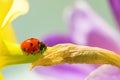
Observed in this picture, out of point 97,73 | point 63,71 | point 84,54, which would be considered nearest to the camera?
point 84,54

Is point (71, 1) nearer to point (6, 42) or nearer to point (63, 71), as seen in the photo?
point (63, 71)

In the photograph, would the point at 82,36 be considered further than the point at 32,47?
Yes

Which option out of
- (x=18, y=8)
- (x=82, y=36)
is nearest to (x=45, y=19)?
(x=82, y=36)

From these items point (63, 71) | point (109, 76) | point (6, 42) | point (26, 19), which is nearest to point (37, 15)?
point (26, 19)

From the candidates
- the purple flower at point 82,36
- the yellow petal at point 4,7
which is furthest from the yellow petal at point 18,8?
the purple flower at point 82,36

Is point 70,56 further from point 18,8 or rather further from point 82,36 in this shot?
point 82,36

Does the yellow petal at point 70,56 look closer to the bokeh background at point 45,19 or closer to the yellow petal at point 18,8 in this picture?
the yellow petal at point 18,8
